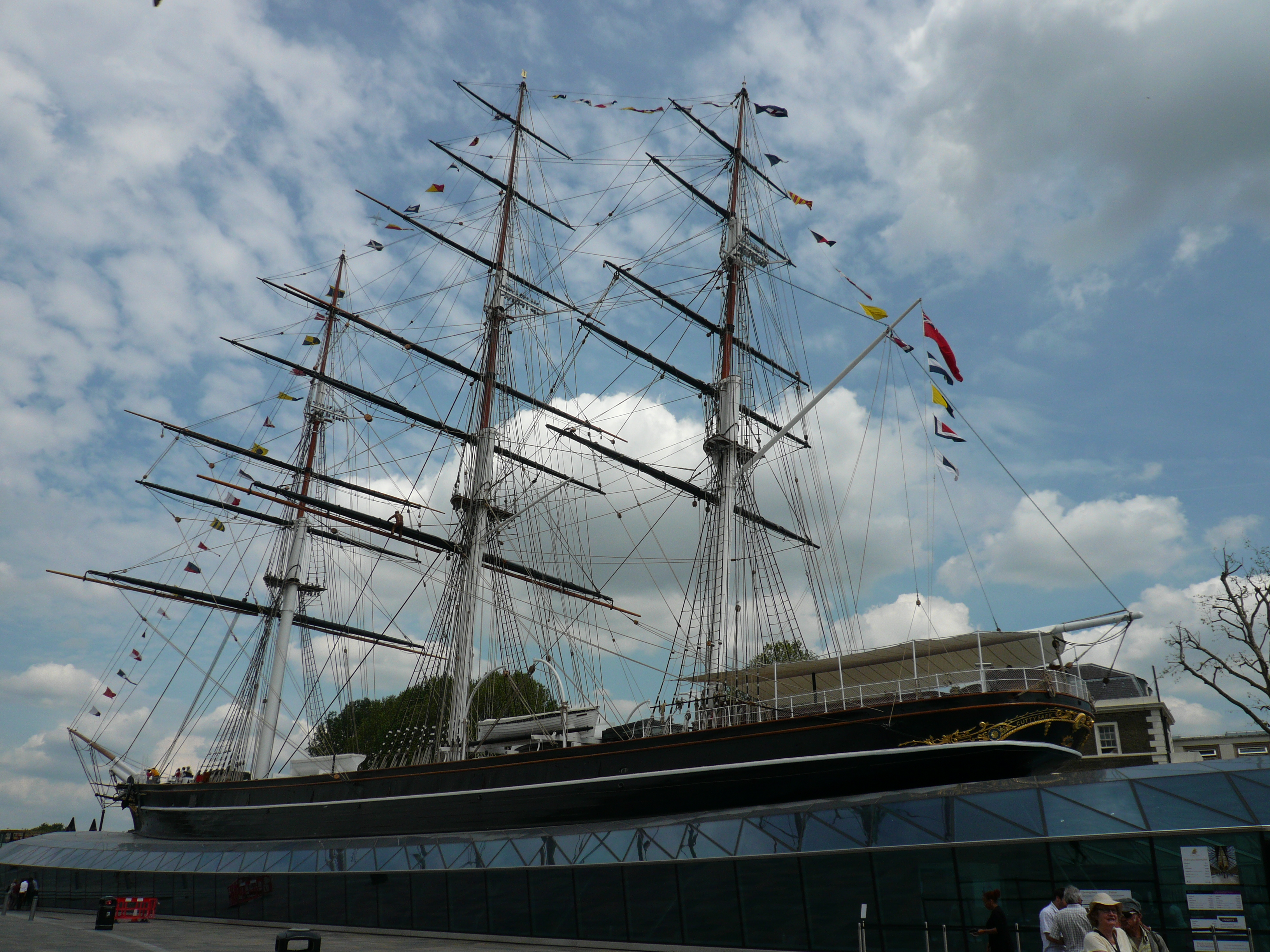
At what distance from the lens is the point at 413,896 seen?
17125 mm

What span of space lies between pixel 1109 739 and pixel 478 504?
2306 cm

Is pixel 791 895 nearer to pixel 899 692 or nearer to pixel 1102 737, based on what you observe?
pixel 899 692

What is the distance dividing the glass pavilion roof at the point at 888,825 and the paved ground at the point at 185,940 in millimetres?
1372

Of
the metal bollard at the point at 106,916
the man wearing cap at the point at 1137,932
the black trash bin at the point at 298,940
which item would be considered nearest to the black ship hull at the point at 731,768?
the metal bollard at the point at 106,916

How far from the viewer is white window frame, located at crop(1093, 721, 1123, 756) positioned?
96.7 feet

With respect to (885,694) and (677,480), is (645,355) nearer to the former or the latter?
(677,480)

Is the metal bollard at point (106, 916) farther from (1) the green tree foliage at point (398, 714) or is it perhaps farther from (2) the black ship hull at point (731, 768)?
(1) the green tree foliage at point (398, 714)

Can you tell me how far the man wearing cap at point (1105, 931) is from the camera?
17.5ft

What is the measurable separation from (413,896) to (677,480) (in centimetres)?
1462

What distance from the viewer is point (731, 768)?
17.0m

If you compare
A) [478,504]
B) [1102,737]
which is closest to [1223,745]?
[1102,737]

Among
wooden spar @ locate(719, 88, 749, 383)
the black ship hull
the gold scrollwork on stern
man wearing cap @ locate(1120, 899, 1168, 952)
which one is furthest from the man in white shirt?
wooden spar @ locate(719, 88, 749, 383)

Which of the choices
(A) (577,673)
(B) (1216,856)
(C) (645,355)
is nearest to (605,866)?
(B) (1216,856)

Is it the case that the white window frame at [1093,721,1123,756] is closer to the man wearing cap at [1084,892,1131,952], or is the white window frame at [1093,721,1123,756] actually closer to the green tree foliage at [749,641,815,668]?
the green tree foliage at [749,641,815,668]
